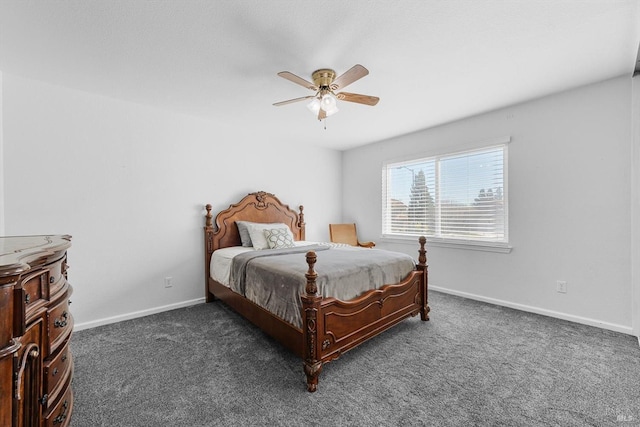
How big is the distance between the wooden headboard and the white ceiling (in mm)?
1431

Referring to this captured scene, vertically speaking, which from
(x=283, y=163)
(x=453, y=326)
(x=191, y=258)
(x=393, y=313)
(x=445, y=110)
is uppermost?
(x=445, y=110)

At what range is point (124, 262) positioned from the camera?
3061 mm

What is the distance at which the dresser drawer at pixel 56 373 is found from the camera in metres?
1.09

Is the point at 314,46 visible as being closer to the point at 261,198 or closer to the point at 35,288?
the point at 35,288

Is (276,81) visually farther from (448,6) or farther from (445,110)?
(445,110)

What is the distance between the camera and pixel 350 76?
2.06m

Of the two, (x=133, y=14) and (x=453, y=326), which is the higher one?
(x=133, y=14)

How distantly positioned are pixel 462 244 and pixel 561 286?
42.4 inches

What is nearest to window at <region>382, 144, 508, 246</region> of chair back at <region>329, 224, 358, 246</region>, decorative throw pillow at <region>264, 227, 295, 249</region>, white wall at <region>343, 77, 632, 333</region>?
white wall at <region>343, 77, 632, 333</region>

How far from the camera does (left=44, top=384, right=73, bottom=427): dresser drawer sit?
112 centimetres

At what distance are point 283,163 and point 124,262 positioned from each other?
2583mm

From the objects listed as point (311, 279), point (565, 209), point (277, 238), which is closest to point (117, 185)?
point (277, 238)

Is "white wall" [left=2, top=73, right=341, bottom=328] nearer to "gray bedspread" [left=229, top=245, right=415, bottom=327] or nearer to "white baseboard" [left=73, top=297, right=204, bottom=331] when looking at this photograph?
"white baseboard" [left=73, top=297, right=204, bottom=331]

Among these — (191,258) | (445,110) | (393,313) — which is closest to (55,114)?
(191,258)
